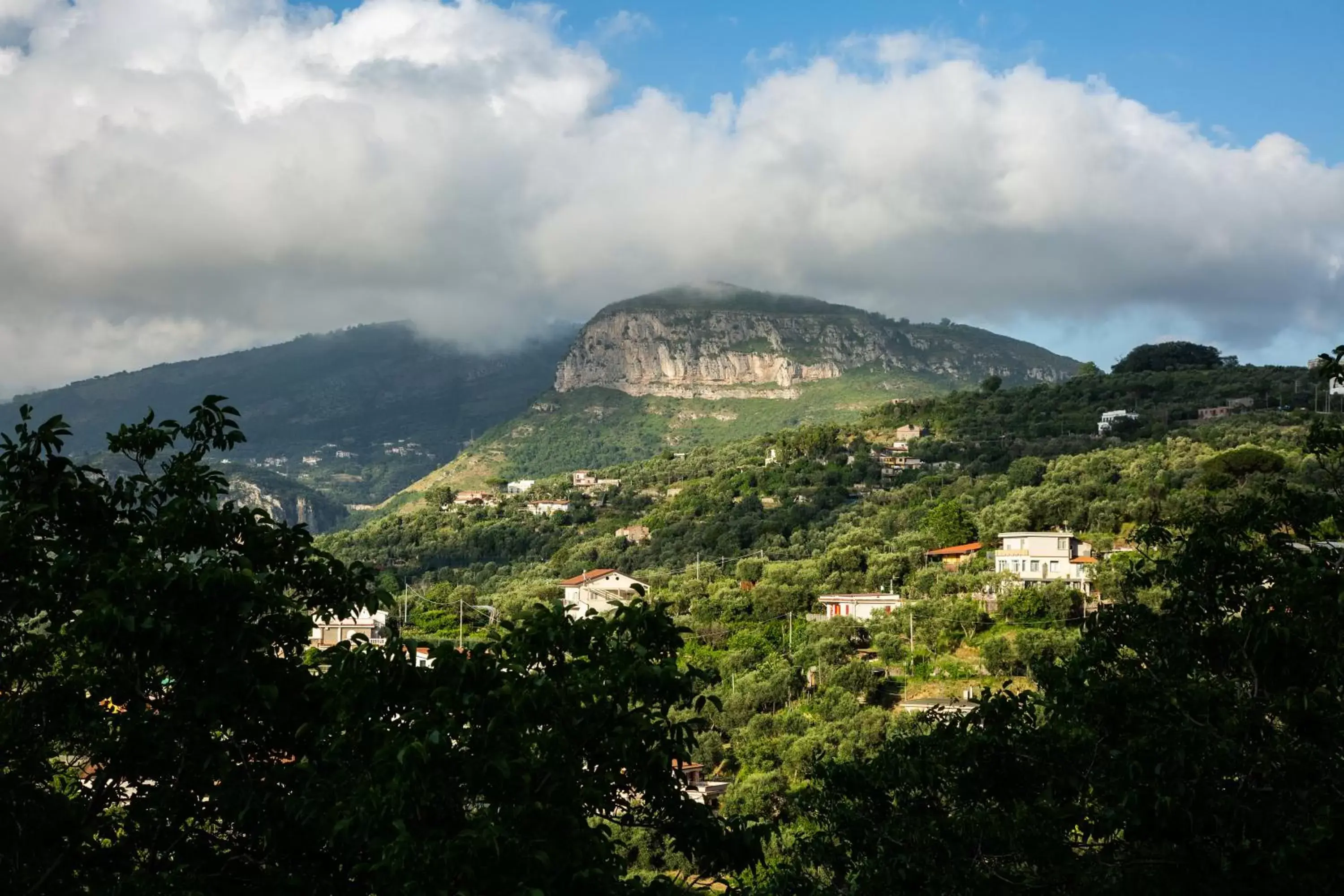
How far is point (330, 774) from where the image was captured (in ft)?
21.0

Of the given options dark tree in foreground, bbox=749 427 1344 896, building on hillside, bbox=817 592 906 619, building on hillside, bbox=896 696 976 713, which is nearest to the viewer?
dark tree in foreground, bbox=749 427 1344 896

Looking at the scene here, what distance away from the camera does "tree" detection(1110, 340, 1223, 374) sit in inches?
4318

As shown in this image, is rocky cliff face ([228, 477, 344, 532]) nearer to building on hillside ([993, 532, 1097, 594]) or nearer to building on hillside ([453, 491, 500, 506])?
building on hillside ([453, 491, 500, 506])

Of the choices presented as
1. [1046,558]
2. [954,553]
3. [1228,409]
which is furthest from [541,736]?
[1228,409]

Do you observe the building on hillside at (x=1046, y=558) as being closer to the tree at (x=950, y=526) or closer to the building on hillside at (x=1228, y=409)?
the tree at (x=950, y=526)

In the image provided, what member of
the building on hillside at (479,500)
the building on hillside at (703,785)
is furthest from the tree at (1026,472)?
the building on hillside at (479,500)

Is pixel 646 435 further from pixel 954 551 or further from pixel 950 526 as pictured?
pixel 954 551

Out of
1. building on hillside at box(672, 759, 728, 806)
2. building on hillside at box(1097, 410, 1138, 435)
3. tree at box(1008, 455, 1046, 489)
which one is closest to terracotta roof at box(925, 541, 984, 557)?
tree at box(1008, 455, 1046, 489)

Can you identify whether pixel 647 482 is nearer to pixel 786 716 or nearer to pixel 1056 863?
pixel 786 716

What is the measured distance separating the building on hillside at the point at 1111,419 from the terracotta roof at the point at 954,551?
2980 centimetres

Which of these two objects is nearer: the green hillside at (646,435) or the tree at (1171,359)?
the tree at (1171,359)

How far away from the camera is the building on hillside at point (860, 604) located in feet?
153

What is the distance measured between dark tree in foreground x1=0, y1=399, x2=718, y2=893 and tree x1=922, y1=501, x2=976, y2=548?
52689 millimetres

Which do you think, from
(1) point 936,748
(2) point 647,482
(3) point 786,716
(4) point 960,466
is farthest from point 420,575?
(1) point 936,748
